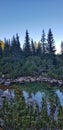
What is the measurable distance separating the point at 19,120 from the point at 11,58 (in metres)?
58.7

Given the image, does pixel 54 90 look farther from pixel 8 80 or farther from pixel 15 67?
pixel 15 67

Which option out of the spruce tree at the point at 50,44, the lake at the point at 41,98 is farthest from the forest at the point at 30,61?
the lake at the point at 41,98

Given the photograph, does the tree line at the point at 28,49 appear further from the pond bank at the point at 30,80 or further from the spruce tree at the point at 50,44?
the pond bank at the point at 30,80

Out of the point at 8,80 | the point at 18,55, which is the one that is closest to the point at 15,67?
the point at 8,80

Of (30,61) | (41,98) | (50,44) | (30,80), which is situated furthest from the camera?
(50,44)

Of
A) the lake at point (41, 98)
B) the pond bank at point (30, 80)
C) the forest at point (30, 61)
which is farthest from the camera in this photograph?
the forest at point (30, 61)

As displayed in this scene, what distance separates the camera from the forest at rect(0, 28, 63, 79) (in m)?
72.6

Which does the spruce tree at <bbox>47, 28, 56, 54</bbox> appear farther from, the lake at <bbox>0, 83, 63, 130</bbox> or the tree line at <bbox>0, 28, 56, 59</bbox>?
the lake at <bbox>0, 83, 63, 130</bbox>

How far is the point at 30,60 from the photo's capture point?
85625 millimetres

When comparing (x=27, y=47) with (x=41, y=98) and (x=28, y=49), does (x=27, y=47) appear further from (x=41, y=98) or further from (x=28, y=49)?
A: (x=41, y=98)

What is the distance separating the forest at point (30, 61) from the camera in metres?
72.6

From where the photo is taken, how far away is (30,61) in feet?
277

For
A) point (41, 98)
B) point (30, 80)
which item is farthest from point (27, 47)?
point (41, 98)

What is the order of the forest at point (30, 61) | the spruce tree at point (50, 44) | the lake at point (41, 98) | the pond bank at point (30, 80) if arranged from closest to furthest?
1. the lake at point (41, 98)
2. the pond bank at point (30, 80)
3. the forest at point (30, 61)
4. the spruce tree at point (50, 44)
